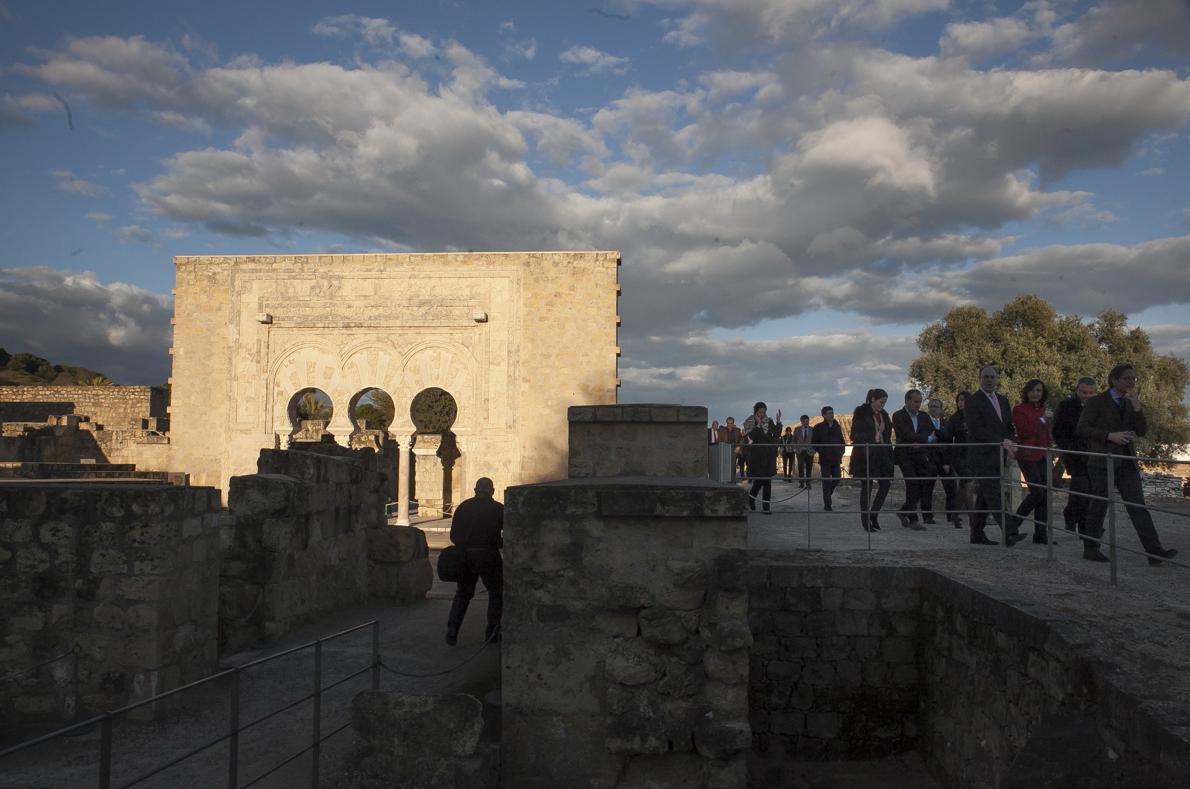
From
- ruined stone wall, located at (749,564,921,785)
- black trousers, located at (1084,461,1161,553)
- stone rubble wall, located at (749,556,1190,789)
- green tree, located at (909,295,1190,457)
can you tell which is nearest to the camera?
stone rubble wall, located at (749,556,1190,789)

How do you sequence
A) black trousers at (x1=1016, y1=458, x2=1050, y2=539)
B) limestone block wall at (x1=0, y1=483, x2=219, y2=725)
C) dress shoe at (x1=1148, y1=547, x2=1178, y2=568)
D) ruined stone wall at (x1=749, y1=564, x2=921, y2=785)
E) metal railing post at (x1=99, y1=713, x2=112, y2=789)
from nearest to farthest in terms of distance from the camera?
metal railing post at (x1=99, y1=713, x2=112, y2=789) < limestone block wall at (x1=0, y1=483, x2=219, y2=725) < dress shoe at (x1=1148, y1=547, x2=1178, y2=568) < ruined stone wall at (x1=749, y1=564, x2=921, y2=785) < black trousers at (x1=1016, y1=458, x2=1050, y2=539)

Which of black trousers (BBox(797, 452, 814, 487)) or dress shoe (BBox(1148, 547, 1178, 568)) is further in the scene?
black trousers (BBox(797, 452, 814, 487))

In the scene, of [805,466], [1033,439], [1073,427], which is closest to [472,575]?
[1033,439]

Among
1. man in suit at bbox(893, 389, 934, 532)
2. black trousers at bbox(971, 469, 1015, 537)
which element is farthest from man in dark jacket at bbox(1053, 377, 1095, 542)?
man in suit at bbox(893, 389, 934, 532)

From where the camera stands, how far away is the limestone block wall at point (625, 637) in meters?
3.91

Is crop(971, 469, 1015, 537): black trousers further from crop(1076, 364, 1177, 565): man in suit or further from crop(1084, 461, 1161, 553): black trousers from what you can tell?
crop(1084, 461, 1161, 553): black trousers

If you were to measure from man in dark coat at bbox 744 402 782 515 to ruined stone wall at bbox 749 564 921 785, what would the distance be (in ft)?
11.4

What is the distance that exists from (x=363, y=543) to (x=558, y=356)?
36.6ft

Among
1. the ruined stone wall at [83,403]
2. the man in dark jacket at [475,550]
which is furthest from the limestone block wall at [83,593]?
the ruined stone wall at [83,403]

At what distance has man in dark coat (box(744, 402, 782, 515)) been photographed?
10.3 meters

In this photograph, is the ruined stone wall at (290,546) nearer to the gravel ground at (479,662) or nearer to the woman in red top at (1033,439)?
the gravel ground at (479,662)

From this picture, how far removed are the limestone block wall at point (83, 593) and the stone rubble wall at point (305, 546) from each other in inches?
65.3

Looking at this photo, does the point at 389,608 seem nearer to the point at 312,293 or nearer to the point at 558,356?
the point at 558,356

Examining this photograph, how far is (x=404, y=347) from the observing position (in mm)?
19781
